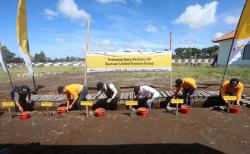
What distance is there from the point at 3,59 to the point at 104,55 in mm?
3931

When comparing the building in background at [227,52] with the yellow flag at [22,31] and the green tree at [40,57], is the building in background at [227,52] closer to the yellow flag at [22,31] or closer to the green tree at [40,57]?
the yellow flag at [22,31]

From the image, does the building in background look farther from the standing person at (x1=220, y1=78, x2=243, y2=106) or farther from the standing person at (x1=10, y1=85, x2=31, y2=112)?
the standing person at (x1=10, y1=85, x2=31, y2=112)

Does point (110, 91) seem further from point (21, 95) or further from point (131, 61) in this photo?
point (21, 95)

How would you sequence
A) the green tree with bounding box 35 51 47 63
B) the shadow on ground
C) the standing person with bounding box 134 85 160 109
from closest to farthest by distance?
the shadow on ground, the standing person with bounding box 134 85 160 109, the green tree with bounding box 35 51 47 63

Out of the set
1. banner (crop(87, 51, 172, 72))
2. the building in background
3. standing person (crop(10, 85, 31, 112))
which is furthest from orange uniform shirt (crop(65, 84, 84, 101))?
the building in background

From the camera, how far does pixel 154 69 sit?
8.27m

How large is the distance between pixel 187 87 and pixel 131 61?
277 cm

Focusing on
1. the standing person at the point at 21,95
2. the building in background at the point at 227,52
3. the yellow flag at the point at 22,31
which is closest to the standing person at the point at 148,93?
the standing person at the point at 21,95

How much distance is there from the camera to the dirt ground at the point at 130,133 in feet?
12.8

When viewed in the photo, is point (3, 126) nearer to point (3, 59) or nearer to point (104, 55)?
point (3, 59)

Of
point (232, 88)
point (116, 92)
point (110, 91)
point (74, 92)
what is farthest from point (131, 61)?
point (232, 88)

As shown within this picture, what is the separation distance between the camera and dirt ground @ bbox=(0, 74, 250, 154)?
3902 millimetres

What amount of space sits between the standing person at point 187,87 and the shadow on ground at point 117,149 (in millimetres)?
2505

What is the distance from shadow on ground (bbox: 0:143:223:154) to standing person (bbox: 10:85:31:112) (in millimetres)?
2732
